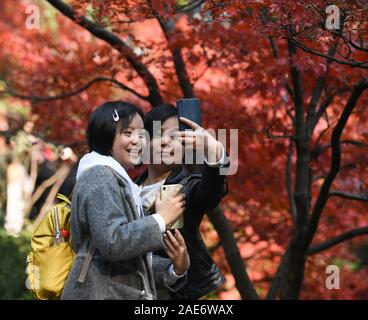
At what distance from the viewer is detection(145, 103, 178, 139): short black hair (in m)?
3.69

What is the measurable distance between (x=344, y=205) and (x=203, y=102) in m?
1.85

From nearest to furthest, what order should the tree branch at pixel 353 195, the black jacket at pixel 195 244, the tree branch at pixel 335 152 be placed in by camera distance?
the black jacket at pixel 195 244
the tree branch at pixel 335 152
the tree branch at pixel 353 195

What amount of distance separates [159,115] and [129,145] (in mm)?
470

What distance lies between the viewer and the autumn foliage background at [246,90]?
212 inches

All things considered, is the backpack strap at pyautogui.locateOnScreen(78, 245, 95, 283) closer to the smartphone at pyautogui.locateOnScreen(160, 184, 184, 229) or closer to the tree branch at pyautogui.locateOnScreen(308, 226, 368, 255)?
the smartphone at pyautogui.locateOnScreen(160, 184, 184, 229)

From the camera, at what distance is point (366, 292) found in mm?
7711

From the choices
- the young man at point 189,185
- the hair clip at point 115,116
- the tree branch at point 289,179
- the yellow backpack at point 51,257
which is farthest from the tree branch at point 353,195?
the yellow backpack at point 51,257

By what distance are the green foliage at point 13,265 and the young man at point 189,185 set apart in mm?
3739

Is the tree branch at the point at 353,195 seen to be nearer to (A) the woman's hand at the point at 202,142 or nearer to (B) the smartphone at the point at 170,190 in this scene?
A: (B) the smartphone at the point at 170,190

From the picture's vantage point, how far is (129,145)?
3268 millimetres

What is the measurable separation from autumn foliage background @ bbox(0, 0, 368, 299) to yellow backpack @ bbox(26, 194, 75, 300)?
171 centimetres

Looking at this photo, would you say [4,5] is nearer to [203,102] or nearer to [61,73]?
[61,73]

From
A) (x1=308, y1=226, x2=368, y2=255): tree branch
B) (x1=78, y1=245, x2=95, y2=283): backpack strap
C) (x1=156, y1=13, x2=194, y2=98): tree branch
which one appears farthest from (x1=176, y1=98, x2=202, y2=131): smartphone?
(x1=308, y1=226, x2=368, y2=255): tree branch
